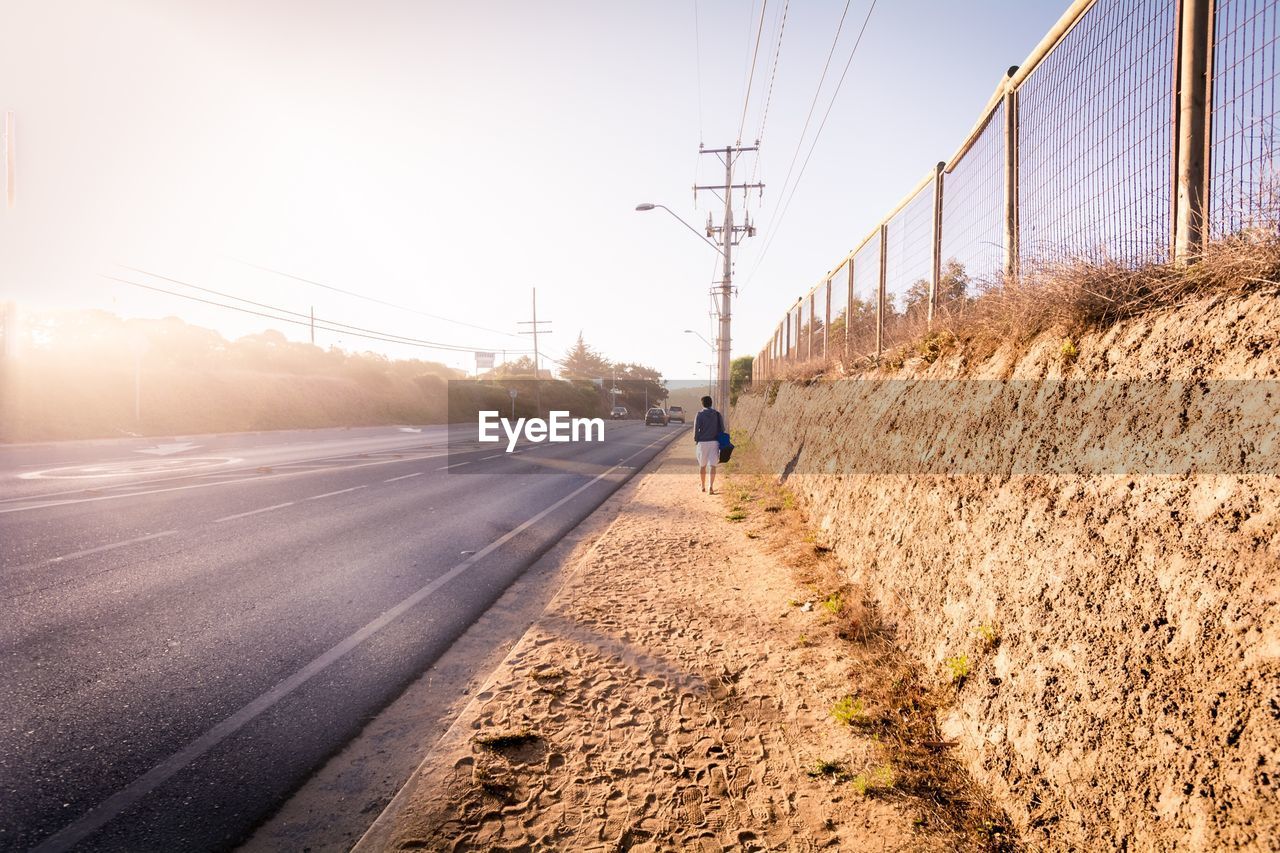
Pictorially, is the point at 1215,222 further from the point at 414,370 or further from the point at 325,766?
the point at 414,370

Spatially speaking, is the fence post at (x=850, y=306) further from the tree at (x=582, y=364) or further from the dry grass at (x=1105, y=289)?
the tree at (x=582, y=364)

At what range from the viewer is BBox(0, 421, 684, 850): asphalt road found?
2.59 metres

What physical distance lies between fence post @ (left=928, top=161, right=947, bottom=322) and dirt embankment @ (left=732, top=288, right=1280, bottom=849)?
2663 millimetres

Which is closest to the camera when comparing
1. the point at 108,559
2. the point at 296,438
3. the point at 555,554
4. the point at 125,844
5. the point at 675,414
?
the point at 125,844

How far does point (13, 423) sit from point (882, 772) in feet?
108

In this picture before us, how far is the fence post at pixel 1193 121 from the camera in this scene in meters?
2.81

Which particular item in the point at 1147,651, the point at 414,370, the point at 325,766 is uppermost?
the point at 414,370

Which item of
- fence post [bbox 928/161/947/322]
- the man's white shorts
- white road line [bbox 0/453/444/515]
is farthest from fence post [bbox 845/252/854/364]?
white road line [bbox 0/453/444/515]

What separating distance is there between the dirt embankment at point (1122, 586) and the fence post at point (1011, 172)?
1.40 m

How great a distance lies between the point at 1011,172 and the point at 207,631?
7.51 meters

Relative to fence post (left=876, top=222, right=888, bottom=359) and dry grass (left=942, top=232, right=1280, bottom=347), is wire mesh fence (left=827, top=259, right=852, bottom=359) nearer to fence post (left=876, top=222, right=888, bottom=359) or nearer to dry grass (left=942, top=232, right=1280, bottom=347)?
fence post (left=876, top=222, right=888, bottom=359)

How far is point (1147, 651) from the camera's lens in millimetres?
2023

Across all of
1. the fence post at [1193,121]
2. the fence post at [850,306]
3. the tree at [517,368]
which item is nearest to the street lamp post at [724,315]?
the fence post at [850,306]

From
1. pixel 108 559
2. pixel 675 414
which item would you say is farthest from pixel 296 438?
pixel 675 414
